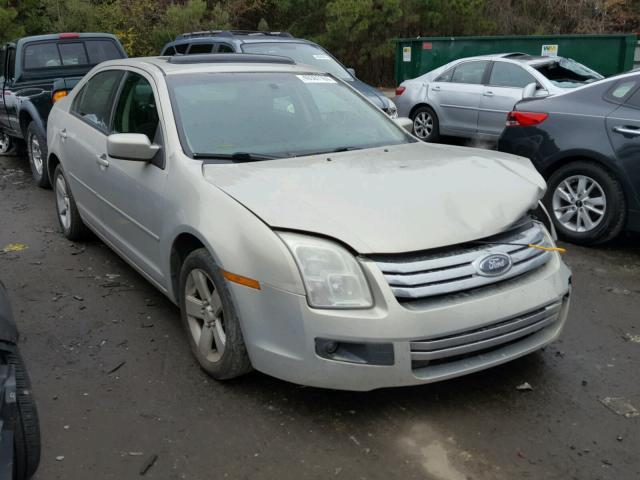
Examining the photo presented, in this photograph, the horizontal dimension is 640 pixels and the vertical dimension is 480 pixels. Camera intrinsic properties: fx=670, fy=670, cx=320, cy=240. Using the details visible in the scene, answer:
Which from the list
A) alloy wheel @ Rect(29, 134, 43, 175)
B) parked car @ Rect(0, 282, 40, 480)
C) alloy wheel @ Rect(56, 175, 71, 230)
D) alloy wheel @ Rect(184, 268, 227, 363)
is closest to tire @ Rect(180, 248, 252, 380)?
alloy wheel @ Rect(184, 268, 227, 363)

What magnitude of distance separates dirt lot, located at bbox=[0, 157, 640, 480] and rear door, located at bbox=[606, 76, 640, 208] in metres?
1.38

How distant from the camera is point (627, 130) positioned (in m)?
5.36

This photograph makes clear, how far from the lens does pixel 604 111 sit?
559cm

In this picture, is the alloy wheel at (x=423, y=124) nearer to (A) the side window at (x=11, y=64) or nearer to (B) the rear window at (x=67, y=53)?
(B) the rear window at (x=67, y=53)

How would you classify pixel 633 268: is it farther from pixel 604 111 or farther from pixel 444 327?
pixel 444 327

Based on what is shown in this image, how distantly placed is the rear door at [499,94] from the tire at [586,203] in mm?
4172

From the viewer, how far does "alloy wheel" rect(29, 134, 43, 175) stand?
26.5 feet

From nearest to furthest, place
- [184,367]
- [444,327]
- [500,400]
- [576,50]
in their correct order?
[444,327] < [500,400] < [184,367] < [576,50]

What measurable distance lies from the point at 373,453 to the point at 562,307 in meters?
1.27

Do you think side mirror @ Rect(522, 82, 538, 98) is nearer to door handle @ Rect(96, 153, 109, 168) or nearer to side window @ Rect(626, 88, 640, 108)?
side window @ Rect(626, 88, 640, 108)

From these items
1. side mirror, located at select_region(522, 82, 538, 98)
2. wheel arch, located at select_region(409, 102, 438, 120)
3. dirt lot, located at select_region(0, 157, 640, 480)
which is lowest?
dirt lot, located at select_region(0, 157, 640, 480)

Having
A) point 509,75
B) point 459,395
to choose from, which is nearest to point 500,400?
point 459,395

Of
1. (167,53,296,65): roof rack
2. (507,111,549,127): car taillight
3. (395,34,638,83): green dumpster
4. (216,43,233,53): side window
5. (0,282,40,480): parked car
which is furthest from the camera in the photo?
(395,34,638,83): green dumpster

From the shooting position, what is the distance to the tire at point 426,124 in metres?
11.0
